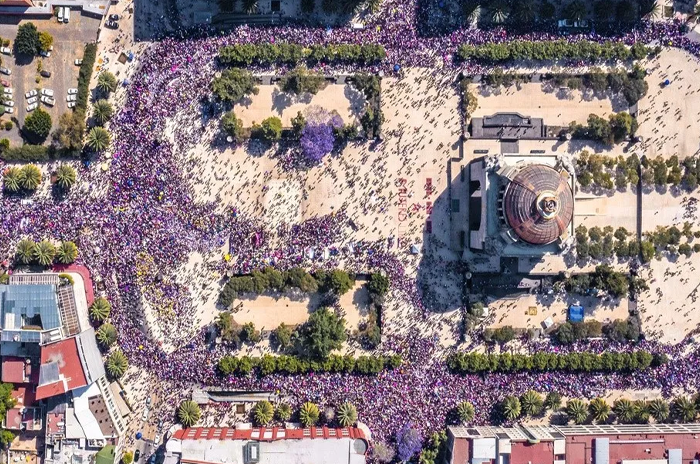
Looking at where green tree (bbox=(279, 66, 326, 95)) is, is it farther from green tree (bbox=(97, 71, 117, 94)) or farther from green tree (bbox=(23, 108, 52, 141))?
green tree (bbox=(23, 108, 52, 141))

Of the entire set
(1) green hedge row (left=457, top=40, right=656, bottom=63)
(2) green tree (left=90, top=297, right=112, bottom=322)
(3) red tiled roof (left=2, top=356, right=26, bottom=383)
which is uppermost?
(1) green hedge row (left=457, top=40, right=656, bottom=63)

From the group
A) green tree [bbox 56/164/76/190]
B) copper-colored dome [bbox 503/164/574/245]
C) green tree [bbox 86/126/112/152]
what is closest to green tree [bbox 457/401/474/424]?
copper-colored dome [bbox 503/164/574/245]

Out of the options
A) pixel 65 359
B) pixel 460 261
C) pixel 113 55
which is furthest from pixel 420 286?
pixel 113 55

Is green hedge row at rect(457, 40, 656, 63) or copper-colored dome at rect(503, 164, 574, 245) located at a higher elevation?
green hedge row at rect(457, 40, 656, 63)

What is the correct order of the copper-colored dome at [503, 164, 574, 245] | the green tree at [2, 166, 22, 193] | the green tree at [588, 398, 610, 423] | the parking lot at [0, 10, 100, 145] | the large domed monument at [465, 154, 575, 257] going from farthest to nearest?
1. the parking lot at [0, 10, 100, 145]
2. the green tree at [588, 398, 610, 423]
3. the green tree at [2, 166, 22, 193]
4. the large domed monument at [465, 154, 575, 257]
5. the copper-colored dome at [503, 164, 574, 245]

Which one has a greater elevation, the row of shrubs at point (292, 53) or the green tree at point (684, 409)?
the row of shrubs at point (292, 53)

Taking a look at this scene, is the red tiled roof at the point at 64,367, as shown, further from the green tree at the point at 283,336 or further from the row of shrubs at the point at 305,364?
the green tree at the point at 283,336

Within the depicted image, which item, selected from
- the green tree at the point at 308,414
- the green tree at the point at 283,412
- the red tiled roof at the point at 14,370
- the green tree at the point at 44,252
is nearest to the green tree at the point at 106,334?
the red tiled roof at the point at 14,370
